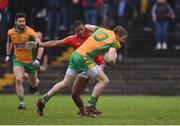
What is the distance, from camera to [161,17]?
32.3 m

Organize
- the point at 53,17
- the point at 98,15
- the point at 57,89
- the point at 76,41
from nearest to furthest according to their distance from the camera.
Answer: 1. the point at 57,89
2. the point at 76,41
3. the point at 53,17
4. the point at 98,15

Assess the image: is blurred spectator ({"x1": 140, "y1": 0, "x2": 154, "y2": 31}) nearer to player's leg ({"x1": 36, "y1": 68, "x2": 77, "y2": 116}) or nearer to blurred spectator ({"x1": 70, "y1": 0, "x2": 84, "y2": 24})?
blurred spectator ({"x1": 70, "y1": 0, "x2": 84, "y2": 24})

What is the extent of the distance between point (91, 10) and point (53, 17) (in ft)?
5.32

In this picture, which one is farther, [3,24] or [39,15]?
[39,15]

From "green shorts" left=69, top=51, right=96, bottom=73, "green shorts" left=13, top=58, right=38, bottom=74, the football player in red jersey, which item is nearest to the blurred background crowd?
"green shorts" left=13, top=58, right=38, bottom=74

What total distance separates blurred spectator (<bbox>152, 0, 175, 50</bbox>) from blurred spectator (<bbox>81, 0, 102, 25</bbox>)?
229 cm

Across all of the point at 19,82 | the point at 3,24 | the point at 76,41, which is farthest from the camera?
the point at 3,24

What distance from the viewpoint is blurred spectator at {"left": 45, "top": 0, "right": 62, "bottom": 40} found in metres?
33.0

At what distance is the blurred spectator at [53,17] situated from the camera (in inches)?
1298

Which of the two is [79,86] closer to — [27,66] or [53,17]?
[27,66]

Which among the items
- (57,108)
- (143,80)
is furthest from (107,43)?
(143,80)

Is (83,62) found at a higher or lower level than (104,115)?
higher

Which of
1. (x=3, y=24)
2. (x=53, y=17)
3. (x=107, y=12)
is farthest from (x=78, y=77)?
(x=107, y=12)

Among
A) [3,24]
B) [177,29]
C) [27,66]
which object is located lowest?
[177,29]
